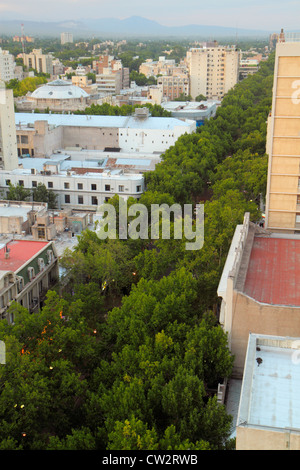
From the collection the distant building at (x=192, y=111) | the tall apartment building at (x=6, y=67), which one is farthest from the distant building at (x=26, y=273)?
the tall apartment building at (x=6, y=67)

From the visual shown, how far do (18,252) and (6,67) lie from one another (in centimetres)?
15107

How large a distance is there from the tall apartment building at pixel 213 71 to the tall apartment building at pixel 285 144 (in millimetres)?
129716

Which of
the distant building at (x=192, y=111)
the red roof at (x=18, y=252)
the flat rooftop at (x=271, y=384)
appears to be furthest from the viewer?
the distant building at (x=192, y=111)

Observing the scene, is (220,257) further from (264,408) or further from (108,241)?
(264,408)

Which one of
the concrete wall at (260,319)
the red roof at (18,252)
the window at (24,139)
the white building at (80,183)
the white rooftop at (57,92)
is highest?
the white rooftop at (57,92)

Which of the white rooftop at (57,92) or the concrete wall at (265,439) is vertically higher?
the white rooftop at (57,92)

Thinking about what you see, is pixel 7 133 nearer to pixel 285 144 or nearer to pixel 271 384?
pixel 285 144

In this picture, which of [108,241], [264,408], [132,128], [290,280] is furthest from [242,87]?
[264,408]

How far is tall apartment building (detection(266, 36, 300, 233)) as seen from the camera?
123 ft

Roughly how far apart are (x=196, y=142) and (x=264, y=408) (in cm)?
6481

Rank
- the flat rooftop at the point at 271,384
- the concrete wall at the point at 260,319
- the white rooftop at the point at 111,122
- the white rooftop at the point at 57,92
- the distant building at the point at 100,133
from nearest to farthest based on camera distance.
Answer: the flat rooftop at the point at 271,384 → the concrete wall at the point at 260,319 → the distant building at the point at 100,133 → the white rooftop at the point at 111,122 → the white rooftop at the point at 57,92

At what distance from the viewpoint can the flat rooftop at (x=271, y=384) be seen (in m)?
18.1

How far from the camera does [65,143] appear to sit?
86.7m

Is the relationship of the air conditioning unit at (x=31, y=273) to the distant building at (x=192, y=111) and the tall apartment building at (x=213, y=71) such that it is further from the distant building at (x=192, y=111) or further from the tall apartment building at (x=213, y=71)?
the tall apartment building at (x=213, y=71)
